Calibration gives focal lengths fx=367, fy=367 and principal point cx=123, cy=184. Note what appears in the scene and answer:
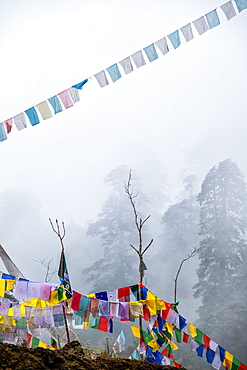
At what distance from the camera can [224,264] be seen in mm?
18000

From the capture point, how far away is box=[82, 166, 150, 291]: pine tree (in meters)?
22.6

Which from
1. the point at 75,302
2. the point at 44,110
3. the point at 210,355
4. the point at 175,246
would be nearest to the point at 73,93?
the point at 44,110

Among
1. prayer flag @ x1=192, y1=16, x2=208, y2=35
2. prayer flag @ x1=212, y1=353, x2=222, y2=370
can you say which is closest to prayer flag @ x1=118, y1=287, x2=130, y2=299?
prayer flag @ x1=212, y1=353, x2=222, y2=370

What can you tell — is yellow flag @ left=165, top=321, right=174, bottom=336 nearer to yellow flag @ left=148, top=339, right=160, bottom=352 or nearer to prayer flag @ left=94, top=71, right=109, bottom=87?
yellow flag @ left=148, top=339, right=160, bottom=352

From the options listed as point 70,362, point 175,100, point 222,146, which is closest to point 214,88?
point 175,100

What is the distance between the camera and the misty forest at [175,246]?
17000 millimetres

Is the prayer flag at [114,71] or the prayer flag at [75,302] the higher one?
the prayer flag at [114,71]

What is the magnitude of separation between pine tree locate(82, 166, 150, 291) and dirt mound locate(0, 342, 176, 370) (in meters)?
20.3

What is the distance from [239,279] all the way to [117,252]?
8782mm

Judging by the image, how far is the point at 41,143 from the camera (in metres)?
46.6

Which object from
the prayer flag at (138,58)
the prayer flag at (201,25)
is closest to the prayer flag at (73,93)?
the prayer flag at (138,58)

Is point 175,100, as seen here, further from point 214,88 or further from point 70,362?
point 70,362

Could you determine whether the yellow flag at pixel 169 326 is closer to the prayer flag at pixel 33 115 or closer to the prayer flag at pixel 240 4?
the prayer flag at pixel 33 115

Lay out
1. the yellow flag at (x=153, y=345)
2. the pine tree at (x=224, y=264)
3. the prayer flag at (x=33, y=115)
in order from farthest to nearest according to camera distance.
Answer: the pine tree at (x=224, y=264), the prayer flag at (x=33, y=115), the yellow flag at (x=153, y=345)
